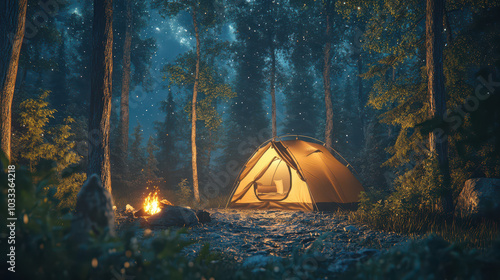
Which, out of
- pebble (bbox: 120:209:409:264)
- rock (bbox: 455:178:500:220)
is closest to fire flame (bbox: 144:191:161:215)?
pebble (bbox: 120:209:409:264)

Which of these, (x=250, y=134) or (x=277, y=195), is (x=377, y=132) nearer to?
(x=277, y=195)

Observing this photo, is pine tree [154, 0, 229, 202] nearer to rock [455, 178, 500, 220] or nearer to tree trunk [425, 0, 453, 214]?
tree trunk [425, 0, 453, 214]

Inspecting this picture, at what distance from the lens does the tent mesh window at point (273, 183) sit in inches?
449

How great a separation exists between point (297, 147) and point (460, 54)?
580cm

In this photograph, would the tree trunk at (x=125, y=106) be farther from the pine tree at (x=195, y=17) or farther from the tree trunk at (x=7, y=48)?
the tree trunk at (x=7, y=48)

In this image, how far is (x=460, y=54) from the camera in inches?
298

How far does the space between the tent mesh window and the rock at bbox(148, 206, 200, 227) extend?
434 centimetres

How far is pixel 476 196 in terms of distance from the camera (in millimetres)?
6453

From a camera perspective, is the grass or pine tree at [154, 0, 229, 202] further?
pine tree at [154, 0, 229, 202]

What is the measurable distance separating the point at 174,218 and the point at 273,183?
7107 millimetres

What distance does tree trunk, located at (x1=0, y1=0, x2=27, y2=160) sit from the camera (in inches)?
228

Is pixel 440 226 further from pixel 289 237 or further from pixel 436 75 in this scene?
pixel 436 75

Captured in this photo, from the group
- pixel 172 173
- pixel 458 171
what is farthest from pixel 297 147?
pixel 172 173

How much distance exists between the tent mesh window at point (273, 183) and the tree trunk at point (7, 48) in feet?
26.9
